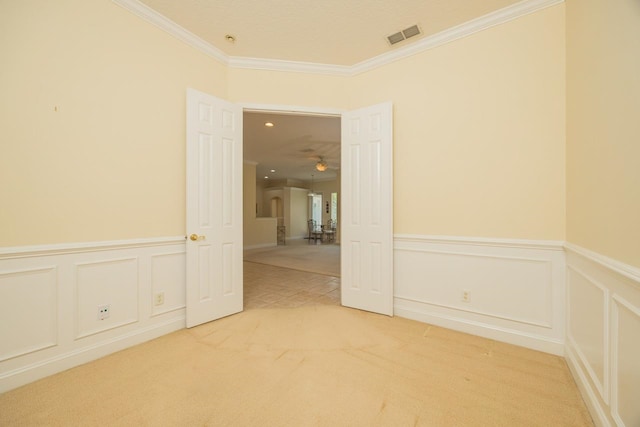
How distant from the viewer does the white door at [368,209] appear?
2877 mm

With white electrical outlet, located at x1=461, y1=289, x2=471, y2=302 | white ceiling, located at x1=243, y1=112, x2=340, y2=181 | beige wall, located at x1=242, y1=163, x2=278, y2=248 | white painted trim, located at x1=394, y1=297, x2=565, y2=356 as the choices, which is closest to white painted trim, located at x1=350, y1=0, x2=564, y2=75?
white ceiling, located at x1=243, y1=112, x2=340, y2=181

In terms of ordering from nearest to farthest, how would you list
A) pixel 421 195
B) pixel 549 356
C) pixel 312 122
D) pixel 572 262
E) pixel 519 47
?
pixel 572 262 < pixel 549 356 < pixel 519 47 < pixel 421 195 < pixel 312 122

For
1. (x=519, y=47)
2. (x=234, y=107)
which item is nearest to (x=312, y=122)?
(x=234, y=107)

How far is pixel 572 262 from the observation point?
1914 mm

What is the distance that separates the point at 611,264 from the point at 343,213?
2262 millimetres

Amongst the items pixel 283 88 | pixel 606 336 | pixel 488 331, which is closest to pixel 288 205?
pixel 283 88

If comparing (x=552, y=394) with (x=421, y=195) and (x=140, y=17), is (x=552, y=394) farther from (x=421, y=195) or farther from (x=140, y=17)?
(x=140, y=17)

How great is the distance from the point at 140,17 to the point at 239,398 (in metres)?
3.26

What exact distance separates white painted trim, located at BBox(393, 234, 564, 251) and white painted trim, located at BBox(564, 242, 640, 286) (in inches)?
14.0

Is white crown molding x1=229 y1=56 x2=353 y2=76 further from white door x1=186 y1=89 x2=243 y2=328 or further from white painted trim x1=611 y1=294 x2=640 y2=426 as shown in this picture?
white painted trim x1=611 y1=294 x2=640 y2=426

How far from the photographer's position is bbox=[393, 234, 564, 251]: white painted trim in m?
2.16

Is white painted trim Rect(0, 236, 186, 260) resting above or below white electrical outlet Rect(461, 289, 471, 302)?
above

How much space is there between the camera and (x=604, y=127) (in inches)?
56.8

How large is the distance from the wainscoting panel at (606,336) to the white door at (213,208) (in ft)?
9.73
